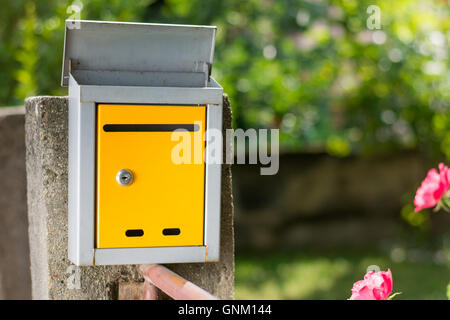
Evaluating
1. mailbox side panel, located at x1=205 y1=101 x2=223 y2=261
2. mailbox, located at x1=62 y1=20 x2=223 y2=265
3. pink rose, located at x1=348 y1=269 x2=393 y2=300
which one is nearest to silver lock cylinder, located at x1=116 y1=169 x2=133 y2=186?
mailbox, located at x1=62 y1=20 x2=223 y2=265

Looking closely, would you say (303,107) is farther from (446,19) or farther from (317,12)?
(446,19)

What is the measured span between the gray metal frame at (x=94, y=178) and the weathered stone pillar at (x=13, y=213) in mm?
1165

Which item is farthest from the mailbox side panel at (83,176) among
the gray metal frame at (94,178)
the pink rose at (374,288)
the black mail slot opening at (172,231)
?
the pink rose at (374,288)

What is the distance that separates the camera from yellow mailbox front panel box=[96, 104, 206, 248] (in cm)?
187

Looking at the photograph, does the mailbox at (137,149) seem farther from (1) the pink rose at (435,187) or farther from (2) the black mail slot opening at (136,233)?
(1) the pink rose at (435,187)

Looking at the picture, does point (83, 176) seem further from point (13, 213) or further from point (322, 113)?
point (322, 113)

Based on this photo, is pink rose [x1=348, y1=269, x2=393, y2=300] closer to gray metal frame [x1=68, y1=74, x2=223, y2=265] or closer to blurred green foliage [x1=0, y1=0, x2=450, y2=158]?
gray metal frame [x1=68, y1=74, x2=223, y2=265]

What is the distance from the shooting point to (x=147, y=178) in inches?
74.9

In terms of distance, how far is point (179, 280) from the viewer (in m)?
1.74

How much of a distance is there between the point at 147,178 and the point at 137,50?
379mm

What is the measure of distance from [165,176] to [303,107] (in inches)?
169

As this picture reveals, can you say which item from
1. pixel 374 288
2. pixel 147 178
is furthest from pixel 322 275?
pixel 374 288

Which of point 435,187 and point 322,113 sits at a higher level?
point 322,113

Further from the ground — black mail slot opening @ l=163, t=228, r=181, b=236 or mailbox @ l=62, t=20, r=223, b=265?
mailbox @ l=62, t=20, r=223, b=265
